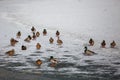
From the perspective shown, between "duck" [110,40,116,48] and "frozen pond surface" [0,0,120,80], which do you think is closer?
"frozen pond surface" [0,0,120,80]

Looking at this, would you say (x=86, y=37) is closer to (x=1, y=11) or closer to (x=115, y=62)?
(x=115, y=62)

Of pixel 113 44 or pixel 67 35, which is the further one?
pixel 67 35

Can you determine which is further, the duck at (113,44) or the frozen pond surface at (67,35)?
the duck at (113,44)

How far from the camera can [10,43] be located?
11.3 metres

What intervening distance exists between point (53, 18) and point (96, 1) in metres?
6.16

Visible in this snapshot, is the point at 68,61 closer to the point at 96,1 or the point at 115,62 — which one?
the point at 115,62

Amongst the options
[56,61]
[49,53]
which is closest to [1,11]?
[49,53]

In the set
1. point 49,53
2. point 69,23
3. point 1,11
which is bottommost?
point 49,53

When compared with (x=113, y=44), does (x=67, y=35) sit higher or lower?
higher

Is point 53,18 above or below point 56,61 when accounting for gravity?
above

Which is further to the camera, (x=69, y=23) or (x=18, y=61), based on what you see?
(x=69, y=23)

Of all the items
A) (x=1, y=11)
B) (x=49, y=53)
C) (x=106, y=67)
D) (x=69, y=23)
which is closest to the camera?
(x=106, y=67)

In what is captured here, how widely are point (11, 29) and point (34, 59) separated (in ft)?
16.1

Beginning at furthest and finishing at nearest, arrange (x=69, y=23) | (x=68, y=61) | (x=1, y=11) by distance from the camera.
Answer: (x=1, y=11) → (x=69, y=23) → (x=68, y=61)
